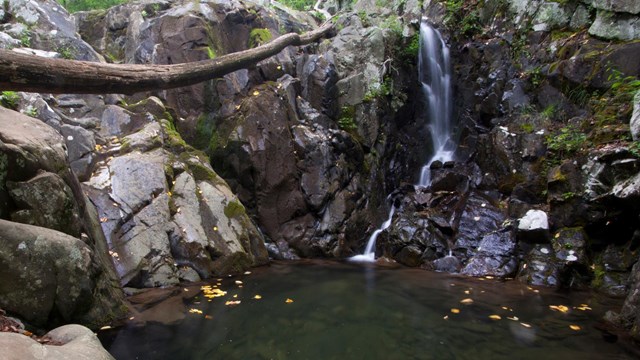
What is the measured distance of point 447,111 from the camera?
14.4 m

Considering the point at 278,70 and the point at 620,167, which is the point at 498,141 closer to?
the point at 620,167

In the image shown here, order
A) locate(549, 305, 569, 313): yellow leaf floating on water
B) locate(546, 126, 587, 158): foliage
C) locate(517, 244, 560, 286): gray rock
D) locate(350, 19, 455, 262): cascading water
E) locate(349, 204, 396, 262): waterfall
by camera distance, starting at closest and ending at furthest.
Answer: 1. locate(549, 305, 569, 313): yellow leaf floating on water
2. locate(517, 244, 560, 286): gray rock
3. locate(546, 126, 587, 158): foliage
4. locate(349, 204, 396, 262): waterfall
5. locate(350, 19, 455, 262): cascading water

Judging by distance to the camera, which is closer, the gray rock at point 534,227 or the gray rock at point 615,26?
the gray rock at point 534,227

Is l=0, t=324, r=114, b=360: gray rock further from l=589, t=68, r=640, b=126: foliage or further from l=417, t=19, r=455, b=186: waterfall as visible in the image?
l=417, t=19, r=455, b=186: waterfall

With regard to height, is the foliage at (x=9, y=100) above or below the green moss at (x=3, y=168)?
above

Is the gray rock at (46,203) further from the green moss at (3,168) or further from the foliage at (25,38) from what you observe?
the foliage at (25,38)

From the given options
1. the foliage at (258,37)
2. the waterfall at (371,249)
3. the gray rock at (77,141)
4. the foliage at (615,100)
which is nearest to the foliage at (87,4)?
the foliage at (258,37)

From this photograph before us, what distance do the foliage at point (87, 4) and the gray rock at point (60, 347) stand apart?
67.4 feet

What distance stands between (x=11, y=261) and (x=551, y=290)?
8.82 meters

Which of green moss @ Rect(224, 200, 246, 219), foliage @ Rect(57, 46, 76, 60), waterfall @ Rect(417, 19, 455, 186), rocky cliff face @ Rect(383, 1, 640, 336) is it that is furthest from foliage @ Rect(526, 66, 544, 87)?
foliage @ Rect(57, 46, 76, 60)

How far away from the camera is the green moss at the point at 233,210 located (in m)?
8.67

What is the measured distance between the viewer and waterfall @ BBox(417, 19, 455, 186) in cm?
1392

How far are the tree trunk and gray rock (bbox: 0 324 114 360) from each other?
2.77 m

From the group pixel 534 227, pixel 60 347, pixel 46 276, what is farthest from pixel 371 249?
pixel 60 347
